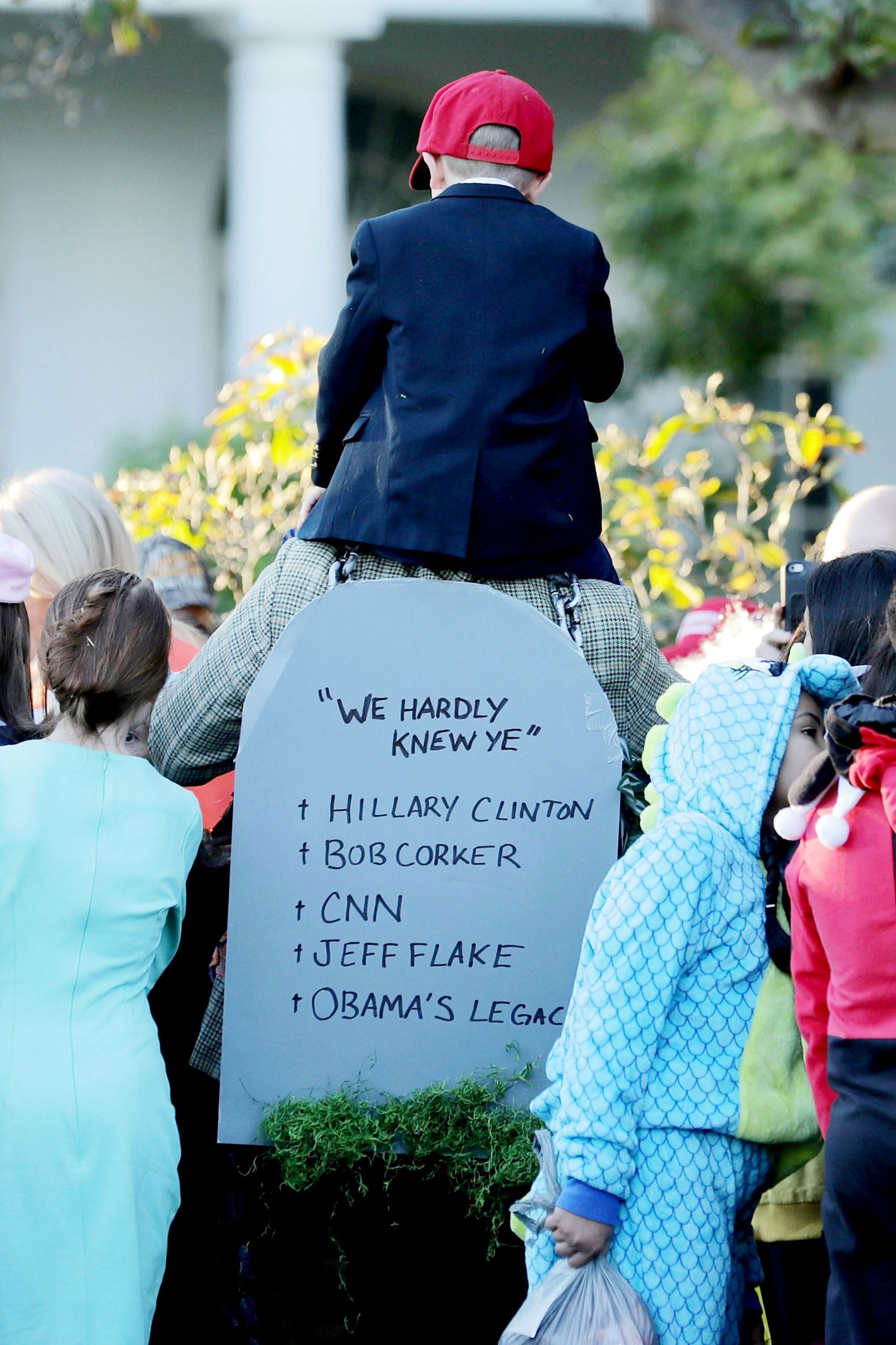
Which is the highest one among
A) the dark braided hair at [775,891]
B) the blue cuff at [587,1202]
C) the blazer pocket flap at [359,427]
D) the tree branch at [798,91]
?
the tree branch at [798,91]

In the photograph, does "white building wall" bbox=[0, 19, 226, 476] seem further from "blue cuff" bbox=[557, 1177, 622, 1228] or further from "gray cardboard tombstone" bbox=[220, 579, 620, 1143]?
"blue cuff" bbox=[557, 1177, 622, 1228]

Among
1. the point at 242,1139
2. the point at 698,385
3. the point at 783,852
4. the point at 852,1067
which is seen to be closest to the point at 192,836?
the point at 242,1139

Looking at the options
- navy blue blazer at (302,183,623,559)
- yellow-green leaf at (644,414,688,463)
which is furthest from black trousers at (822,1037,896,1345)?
yellow-green leaf at (644,414,688,463)

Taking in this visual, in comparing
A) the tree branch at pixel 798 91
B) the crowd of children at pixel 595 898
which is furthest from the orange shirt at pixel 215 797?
the tree branch at pixel 798 91

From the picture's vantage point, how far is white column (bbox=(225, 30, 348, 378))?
28.5 feet

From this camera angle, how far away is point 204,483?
18.7 feet

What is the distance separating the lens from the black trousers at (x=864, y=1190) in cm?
182

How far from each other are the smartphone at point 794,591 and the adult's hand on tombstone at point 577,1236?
1.26 metres

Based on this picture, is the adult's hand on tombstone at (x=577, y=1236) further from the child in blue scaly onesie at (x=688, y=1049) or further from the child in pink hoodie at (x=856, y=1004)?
the child in pink hoodie at (x=856, y=1004)

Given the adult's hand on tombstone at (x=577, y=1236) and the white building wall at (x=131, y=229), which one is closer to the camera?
the adult's hand on tombstone at (x=577, y=1236)

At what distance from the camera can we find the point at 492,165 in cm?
246

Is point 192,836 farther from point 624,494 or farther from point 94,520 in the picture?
point 624,494

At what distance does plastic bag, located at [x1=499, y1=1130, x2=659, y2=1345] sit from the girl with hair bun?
0.57 meters

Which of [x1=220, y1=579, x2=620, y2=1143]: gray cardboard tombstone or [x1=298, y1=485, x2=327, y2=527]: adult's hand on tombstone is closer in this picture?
[x1=220, y1=579, x2=620, y2=1143]: gray cardboard tombstone
